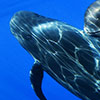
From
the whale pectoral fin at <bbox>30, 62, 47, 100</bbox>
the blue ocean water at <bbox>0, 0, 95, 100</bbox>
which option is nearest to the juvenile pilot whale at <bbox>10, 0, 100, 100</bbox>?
the whale pectoral fin at <bbox>30, 62, 47, 100</bbox>

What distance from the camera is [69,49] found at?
3279 mm

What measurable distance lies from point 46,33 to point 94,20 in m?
0.79

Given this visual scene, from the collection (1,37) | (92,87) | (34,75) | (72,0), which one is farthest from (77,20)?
(92,87)

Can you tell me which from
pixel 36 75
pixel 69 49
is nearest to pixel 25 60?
pixel 36 75

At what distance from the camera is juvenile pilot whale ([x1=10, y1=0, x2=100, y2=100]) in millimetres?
3209

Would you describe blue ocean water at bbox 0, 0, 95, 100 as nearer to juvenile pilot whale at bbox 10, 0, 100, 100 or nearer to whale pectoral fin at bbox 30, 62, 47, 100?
whale pectoral fin at bbox 30, 62, 47, 100

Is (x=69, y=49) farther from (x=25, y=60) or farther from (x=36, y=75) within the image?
(x=25, y=60)

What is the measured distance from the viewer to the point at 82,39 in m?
3.24

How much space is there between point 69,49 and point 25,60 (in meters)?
4.42

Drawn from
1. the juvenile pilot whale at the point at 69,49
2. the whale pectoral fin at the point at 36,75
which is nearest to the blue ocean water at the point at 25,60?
the whale pectoral fin at the point at 36,75

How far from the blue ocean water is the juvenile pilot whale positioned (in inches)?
94.2

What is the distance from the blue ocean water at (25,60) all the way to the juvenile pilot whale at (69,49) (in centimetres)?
239

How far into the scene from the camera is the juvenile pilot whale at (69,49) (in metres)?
3.21

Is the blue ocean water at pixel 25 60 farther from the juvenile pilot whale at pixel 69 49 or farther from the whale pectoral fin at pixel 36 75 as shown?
the juvenile pilot whale at pixel 69 49
